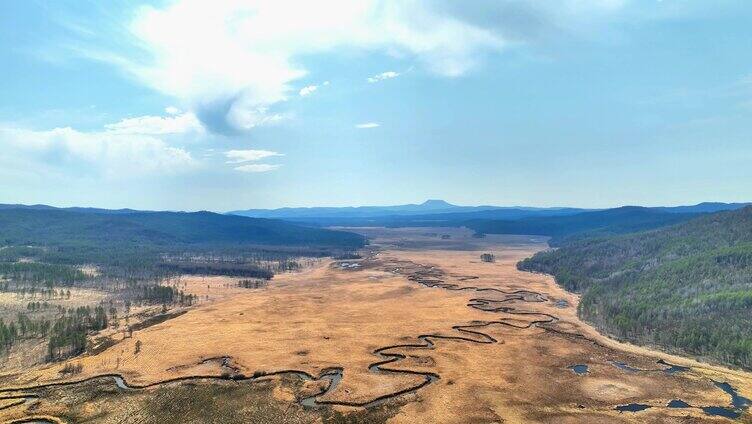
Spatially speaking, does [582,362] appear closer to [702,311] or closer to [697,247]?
[702,311]

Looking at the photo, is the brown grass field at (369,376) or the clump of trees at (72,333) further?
the clump of trees at (72,333)

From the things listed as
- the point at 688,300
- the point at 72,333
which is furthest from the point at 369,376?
the point at 688,300

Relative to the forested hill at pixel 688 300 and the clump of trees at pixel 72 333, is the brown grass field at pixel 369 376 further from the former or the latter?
the forested hill at pixel 688 300

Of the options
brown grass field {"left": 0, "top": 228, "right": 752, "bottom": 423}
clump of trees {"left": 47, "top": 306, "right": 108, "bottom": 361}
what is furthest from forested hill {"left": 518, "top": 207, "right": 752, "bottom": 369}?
clump of trees {"left": 47, "top": 306, "right": 108, "bottom": 361}

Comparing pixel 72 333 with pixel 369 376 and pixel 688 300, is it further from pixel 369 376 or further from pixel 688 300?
pixel 688 300

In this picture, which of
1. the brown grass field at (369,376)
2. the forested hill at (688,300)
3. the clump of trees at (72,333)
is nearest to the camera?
the brown grass field at (369,376)

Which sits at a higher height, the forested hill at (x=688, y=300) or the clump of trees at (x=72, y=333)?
the forested hill at (x=688, y=300)

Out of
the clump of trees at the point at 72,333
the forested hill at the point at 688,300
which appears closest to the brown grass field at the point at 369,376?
the clump of trees at the point at 72,333

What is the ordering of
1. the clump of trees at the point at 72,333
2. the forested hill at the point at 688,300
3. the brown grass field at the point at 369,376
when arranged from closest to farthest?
the brown grass field at the point at 369,376
the clump of trees at the point at 72,333
the forested hill at the point at 688,300
